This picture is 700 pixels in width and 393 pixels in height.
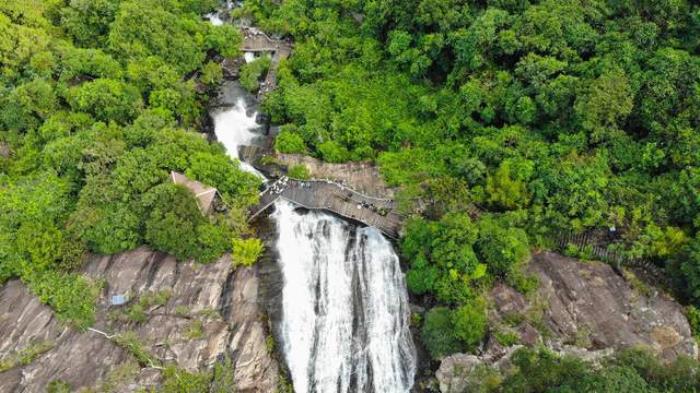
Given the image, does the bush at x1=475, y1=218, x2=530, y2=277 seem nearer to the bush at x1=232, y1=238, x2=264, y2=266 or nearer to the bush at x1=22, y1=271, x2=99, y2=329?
the bush at x1=232, y1=238, x2=264, y2=266

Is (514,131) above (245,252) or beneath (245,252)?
above

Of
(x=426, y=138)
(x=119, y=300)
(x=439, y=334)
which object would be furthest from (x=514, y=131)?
(x=119, y=300)

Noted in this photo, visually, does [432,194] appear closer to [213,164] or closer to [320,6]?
[213,164]

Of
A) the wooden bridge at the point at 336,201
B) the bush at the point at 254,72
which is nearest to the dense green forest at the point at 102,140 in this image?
the wooden bridge at the point at 336,201

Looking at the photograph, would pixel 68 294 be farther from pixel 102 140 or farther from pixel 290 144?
pixel 290 144

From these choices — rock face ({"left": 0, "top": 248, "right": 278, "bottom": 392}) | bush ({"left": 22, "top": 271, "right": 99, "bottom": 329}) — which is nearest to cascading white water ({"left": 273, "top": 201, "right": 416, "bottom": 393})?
rock face ({"left": 0, "top": 248, "right": 278, "bottom": 392})

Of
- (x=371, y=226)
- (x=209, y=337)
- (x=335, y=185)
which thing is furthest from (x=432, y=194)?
(x=209, y=337)
